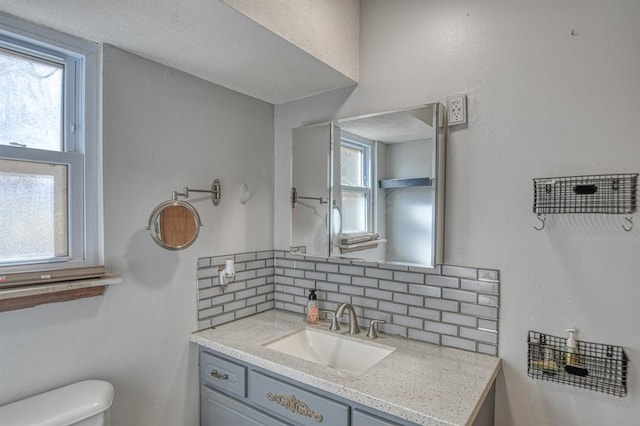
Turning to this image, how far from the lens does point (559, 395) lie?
1.27 meters

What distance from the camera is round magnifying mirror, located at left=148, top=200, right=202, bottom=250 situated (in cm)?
148

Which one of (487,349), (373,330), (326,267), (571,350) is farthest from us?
(326,267)

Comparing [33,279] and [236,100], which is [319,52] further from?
[33,279]

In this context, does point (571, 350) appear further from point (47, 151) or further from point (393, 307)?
point (47, 151)

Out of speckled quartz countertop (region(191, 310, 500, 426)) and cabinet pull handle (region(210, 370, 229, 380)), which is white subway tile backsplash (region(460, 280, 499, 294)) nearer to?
speckled quartz countertop (region(191, 310, 500, 426))

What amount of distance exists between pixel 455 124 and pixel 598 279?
2.50 feet

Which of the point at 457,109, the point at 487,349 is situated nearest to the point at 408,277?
the point at 487,349

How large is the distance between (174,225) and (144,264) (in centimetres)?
20

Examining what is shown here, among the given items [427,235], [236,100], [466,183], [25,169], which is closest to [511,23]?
[466,183]

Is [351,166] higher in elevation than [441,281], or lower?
higher

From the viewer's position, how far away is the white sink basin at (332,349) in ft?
5.12

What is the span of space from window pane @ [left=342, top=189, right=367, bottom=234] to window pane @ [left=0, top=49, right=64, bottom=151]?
1.20 metres

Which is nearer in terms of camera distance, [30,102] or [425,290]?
[30,102]

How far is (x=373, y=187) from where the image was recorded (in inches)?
65.6
